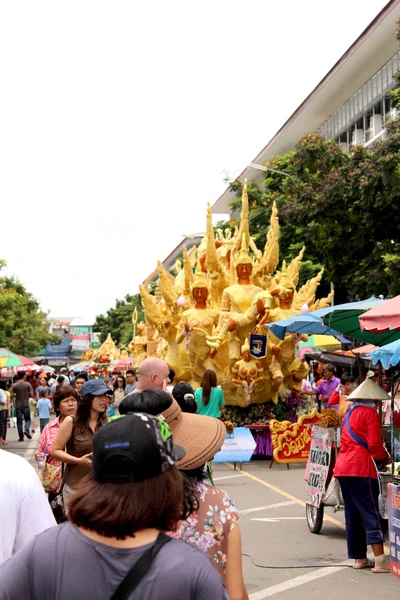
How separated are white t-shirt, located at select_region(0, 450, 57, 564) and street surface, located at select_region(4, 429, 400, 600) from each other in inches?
172

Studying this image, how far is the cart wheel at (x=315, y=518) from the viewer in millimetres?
9908

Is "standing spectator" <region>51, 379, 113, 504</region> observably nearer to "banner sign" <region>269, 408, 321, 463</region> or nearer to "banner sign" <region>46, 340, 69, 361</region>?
"banner sign" <region>269, 408, 321, 463</region>

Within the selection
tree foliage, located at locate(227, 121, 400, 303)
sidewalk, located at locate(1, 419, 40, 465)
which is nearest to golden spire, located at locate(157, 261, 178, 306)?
tree foliage, located at locate(227, 121, 400, 303)

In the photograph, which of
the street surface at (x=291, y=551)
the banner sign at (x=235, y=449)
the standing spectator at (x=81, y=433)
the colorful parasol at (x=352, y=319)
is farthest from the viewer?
the banner sign at (x=235, y=449)

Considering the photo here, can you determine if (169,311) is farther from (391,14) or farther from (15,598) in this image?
(15,598)

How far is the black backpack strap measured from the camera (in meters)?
2.36

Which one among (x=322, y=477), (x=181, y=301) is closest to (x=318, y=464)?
(x=322, y=477)

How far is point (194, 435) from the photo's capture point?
4023 mm

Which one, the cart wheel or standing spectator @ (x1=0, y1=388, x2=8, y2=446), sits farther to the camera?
standing spectator @ (x1=0, y1=388, x2=8, y2=446)

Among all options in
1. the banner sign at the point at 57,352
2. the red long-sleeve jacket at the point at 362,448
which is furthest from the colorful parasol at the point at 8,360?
the banner sign at the point at 57,352

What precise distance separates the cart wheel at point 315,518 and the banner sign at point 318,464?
0.33ft

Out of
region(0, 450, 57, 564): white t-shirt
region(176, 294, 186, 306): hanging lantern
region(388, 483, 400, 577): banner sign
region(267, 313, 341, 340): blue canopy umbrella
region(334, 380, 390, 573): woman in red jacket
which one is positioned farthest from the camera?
region(176, 294, 186, 306): hanging lantern

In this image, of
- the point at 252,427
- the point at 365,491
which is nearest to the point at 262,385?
the point at 252,427

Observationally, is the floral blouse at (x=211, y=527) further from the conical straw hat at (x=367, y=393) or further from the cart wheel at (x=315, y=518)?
the cart wheel at (x=315, y=518)
